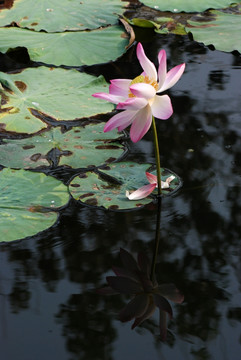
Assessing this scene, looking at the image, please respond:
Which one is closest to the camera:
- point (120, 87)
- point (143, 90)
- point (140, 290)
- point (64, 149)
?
point (140, 290)

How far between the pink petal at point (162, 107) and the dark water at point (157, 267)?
14.5 inches

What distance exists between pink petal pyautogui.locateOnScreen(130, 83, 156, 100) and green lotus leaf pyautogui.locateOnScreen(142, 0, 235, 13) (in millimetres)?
2090

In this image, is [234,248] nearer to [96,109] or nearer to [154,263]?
[154,263]

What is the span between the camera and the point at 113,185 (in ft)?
7.00

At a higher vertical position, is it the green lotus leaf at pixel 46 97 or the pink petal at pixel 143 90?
the pink petal at pixel 143 90

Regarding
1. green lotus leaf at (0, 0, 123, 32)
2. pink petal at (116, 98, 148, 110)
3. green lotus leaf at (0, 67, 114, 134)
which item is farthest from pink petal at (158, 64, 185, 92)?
green lotus leaf at (0, 0, 123, 32)

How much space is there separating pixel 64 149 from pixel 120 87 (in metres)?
0.53

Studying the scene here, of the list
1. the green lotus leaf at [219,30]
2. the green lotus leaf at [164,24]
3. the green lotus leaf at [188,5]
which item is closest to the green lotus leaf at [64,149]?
the green lotus leaf at [219,30]

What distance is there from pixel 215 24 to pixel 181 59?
40 cm

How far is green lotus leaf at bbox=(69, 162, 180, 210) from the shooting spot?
6.73ft

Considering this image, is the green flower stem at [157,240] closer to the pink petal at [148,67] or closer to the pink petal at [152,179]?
the pink petal at [152,179]

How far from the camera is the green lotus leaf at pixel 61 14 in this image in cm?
351

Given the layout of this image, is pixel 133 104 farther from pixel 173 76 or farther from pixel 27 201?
pixel 27 201

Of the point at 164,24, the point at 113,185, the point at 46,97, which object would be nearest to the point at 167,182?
the point at 113,185
